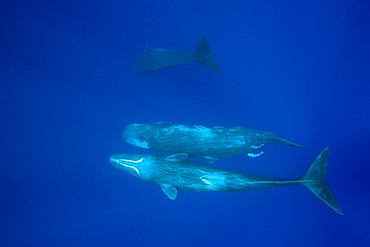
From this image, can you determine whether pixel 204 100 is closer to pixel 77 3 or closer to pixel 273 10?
pixel 273 10

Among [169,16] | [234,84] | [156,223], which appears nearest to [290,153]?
[234,84]

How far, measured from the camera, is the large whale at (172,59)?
4660mm

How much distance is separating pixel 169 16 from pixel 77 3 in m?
2.70

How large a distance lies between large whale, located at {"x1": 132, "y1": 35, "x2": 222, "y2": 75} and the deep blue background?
0.36 meters

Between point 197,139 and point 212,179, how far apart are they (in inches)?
32.7

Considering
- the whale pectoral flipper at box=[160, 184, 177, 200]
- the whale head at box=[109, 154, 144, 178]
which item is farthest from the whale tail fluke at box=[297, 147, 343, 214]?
the whale head at box=[109, 154, 144, 178]

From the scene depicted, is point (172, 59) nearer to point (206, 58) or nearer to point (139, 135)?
point (206, 58)

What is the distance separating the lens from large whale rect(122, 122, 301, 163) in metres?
3.60

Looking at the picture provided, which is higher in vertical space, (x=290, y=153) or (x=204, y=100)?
(x=204, y=100)

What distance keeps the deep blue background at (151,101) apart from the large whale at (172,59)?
0.36 metres

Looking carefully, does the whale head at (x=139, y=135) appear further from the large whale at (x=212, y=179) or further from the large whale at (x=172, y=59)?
the large whale at (x=172, y=59)

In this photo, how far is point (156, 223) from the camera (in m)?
4.88

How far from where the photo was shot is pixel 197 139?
3.58m

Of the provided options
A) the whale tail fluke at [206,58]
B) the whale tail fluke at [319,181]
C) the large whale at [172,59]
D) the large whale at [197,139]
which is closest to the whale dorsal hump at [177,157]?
the large whale at [197,139]
